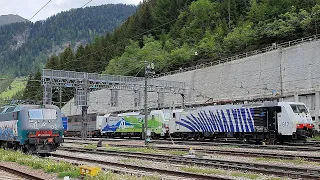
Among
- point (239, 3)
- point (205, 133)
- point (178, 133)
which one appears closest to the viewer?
point (205, 133)

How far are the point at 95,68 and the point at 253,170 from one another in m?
99.6

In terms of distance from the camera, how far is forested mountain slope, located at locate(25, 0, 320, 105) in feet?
207

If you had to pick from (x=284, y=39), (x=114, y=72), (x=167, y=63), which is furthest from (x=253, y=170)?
(x=114, y=72)

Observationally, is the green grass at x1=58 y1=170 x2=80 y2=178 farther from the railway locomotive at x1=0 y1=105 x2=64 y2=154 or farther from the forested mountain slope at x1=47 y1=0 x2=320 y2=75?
the forested mountain slope at x1=47 y1=0 x2=320 y2=75

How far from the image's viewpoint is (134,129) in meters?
46.2

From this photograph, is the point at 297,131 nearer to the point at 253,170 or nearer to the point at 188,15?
the point at 253,170

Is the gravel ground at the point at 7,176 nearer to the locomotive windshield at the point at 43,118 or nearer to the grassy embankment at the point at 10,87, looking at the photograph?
the locomotive windshield at the point at 43,118

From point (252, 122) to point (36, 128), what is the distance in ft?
52.9

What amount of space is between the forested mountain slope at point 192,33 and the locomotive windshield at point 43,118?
43.1m

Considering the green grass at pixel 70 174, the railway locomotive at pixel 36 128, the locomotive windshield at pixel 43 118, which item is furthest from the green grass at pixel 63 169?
the locomotive windshield at pixel 43 118

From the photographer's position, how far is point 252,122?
2920cm

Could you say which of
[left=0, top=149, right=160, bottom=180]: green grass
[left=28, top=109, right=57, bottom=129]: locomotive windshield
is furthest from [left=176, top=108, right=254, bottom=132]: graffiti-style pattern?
[left=0, top=149, right=160, bottom=180]: green grass

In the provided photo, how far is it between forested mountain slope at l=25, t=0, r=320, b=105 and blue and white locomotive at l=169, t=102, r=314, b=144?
3012 centimetres

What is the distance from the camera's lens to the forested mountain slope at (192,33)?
63.0m
